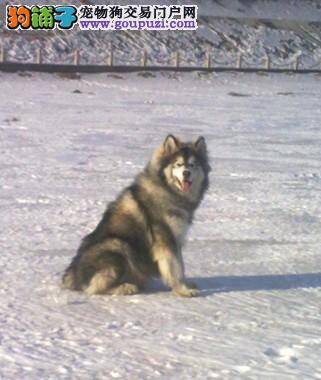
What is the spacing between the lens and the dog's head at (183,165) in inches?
303

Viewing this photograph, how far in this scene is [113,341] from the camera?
6172mm

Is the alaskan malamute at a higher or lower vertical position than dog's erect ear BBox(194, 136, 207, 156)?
lower

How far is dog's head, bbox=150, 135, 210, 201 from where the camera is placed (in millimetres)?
7691

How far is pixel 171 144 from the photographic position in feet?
25.5

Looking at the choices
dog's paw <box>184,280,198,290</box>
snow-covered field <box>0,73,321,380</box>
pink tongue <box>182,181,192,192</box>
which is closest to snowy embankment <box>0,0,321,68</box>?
snow-covered field <box>0,73,321,380</box>

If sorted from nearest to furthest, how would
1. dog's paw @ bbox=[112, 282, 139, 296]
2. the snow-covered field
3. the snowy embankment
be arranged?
1. the snow-covered field
2. dog's paw @ bbox=[112, 282, 139, 296]
3. the snowy embankment

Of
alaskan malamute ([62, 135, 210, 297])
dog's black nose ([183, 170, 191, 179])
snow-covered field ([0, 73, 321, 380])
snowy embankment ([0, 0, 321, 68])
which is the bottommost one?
snowy embankment ([0, 0, 321, 68])

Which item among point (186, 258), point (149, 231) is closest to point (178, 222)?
point (149, 231)

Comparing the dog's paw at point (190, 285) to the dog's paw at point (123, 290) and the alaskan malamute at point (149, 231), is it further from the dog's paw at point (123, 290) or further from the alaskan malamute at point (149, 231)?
the dog's paw at point (123, 290)

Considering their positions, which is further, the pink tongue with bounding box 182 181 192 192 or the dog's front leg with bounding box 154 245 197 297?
the pink tongue with bounding box 182 181 192 192

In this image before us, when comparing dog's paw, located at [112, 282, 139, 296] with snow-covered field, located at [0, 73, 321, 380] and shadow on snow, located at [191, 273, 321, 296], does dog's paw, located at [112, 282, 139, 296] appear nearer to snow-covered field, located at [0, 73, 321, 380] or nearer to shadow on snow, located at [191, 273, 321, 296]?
snow-covered field, located at [0, 73, 321, 380]

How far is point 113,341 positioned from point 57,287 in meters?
1.59

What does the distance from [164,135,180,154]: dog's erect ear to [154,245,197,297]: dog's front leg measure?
0.80m

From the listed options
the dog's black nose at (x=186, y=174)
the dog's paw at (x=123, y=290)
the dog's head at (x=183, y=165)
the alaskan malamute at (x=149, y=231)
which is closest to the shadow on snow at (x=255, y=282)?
the alaskan malamute at (x=149, y=231)
